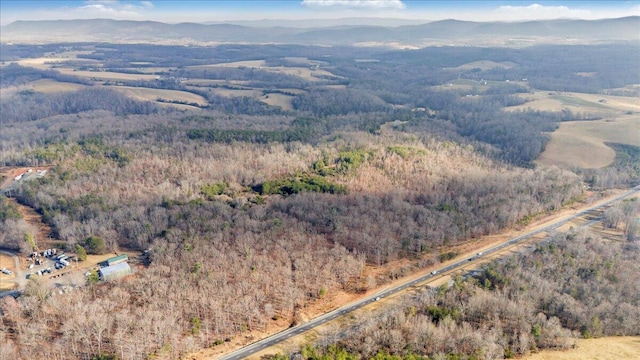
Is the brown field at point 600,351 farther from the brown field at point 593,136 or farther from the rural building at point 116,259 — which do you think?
the brown field at point 593,136

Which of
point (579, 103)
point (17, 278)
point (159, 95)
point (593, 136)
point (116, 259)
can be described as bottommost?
point (17, 278)

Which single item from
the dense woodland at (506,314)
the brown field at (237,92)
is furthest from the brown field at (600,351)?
the brown field at (237,92)

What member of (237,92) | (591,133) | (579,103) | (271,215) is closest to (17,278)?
(271,215)

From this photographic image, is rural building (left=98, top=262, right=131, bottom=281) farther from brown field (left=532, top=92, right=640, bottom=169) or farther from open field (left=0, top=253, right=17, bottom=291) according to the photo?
brown field (left=532, top=92, right=640, bottom=169)

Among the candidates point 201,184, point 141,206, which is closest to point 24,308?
point 141,206

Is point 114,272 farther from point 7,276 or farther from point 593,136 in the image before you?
point 593,136

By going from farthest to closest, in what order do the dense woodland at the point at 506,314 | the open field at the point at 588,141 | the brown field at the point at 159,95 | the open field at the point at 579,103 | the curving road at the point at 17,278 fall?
the brown field at the point at 159,95 → the open field at the point at 579,103 → the open field at the point at 588,141 → the curving road at the point at 17,278 → the dense woodland at the point at 506,314
